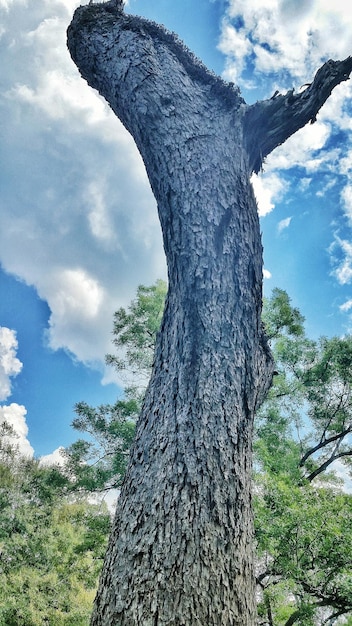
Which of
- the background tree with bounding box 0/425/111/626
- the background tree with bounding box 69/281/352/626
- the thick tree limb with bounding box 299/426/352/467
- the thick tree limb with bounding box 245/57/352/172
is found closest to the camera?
the thick tree limb with bounding box 245/57/352/172

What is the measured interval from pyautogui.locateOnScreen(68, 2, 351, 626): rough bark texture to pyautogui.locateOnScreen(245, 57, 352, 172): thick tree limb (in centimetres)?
1

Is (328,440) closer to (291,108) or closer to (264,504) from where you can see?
(264,504)

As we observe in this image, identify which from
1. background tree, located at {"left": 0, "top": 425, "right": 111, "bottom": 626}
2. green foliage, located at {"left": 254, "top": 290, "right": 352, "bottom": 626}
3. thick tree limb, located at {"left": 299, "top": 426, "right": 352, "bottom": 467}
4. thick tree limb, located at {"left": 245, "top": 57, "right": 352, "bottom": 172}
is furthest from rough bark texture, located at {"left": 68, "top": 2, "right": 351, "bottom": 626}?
thick tree limb, located at {"left": 299, "top": 426, "right": 352, "bottom": 467}

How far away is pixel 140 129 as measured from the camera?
111 inches

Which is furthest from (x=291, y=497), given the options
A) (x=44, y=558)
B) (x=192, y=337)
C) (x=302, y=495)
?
(x=44, y=558)

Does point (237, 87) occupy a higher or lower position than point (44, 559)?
higher

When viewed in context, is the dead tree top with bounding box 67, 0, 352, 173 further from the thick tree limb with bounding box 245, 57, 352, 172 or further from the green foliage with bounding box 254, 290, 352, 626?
the green foliage with bounding box 254, 290, 352, 626

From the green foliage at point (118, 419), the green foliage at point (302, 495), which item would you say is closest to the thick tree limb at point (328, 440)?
the green foliage at point (302, 495)

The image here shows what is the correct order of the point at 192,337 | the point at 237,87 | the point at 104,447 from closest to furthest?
the point at 192,337 → the point at 237,87 → the point at 104,447

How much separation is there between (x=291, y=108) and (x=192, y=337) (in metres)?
2.15

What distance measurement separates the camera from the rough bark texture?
151cm

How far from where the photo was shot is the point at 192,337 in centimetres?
206

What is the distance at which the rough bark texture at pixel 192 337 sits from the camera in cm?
151

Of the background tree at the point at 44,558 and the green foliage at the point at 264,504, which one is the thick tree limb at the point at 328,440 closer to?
the green foliage at the point at 264,504
